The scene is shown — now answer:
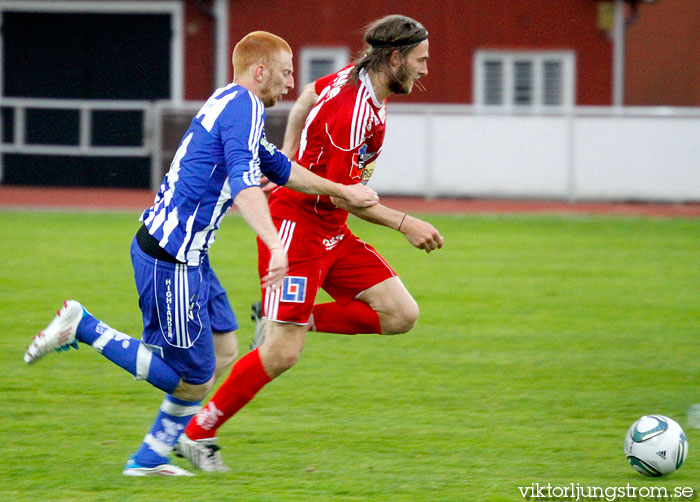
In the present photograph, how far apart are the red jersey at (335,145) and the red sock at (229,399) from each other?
760mm

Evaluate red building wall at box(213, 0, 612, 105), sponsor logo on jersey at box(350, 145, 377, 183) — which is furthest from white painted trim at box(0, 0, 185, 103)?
sponsor logo on jersey at box(350, 145, 377, 183)

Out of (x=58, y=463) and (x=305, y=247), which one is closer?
(x=58, y=463)

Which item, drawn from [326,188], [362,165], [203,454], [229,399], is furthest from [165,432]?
[362,165]

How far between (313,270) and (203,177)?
2.92 feet

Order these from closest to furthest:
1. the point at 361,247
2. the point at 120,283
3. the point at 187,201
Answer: the point at 187,201 → the point at 361,247 → the point at 120,283

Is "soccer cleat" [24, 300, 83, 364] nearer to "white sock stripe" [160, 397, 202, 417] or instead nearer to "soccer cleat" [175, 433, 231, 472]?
"white sock stripe" [160, 397, 202, 417]

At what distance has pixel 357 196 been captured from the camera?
4488 mm

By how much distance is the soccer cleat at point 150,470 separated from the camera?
442 centimetres

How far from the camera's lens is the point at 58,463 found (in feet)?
14.9

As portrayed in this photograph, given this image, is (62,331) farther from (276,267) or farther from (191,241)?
(276,267)

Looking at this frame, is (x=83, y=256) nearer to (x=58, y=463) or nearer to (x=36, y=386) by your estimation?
(x=36, y=386)

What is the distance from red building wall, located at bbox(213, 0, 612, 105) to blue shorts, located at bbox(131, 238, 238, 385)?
16359 millimetres

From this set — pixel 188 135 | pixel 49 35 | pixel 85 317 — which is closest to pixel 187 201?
pixel 188 135

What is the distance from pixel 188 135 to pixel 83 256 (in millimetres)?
7371
